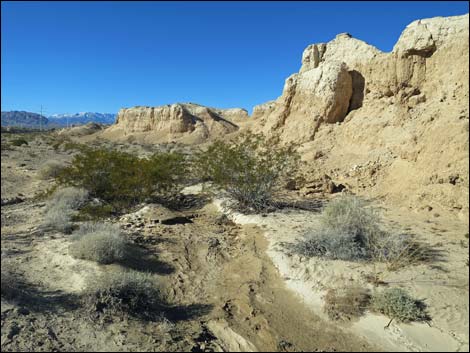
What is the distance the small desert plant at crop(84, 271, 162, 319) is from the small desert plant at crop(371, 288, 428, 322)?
3.34 m

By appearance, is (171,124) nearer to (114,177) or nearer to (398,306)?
(114,177)

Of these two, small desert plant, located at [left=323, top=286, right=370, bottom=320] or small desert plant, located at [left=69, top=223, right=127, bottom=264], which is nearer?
small desert plant, located at [left=323, top=286, right=370, bottom=320]

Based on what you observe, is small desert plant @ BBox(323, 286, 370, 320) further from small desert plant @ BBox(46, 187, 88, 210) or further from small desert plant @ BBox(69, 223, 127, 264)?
small desert plant @ BBox(46, 187, 88, 210)

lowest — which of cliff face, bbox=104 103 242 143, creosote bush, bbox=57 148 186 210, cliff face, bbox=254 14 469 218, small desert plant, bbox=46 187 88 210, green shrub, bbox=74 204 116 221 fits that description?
green shrub, bbox=74 204 116 221

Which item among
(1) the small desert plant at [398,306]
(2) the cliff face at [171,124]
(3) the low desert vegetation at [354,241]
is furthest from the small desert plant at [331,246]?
(2) the cliff face at [171,124]

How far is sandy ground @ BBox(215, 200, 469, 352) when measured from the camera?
4914 millimetres

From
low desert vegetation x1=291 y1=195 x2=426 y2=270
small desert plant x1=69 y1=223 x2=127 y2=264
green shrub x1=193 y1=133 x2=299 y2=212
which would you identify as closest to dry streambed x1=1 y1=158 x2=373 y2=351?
small desert plant x1=69 y1=223 x2=127 y2=264

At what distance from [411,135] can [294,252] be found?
643 centimetres

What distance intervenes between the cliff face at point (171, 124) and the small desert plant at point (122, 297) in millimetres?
35269

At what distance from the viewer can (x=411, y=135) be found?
11344 mm

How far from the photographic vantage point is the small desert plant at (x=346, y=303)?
5.49 meters

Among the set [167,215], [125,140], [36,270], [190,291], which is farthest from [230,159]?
[125,140]

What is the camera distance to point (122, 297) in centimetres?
543

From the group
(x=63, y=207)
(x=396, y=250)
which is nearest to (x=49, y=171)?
(x=63, y=207)
